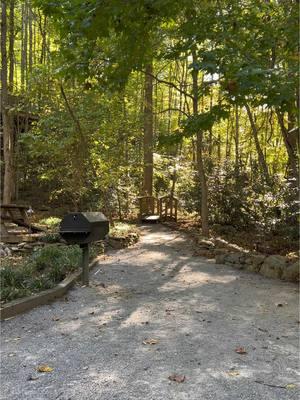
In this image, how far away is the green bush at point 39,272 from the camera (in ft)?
18.7

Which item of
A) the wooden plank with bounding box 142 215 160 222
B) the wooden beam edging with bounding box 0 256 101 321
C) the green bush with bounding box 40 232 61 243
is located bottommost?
the wooden beam edging with bounding box 0 256 101 321

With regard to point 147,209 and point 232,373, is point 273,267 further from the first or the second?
point 147,209

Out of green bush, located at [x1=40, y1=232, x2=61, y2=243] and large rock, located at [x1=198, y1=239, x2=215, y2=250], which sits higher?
green bush, located at [x1=40, y1=232, x2=61, y2=243]

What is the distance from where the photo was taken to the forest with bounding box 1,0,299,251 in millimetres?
3438

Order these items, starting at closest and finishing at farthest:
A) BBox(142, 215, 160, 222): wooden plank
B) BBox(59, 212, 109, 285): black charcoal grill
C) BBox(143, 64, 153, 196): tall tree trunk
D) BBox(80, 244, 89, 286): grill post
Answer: BBox(59, 212, 109, 285): black charcoal grill → BBox(80, 244, 89, 286): grill post → BBox(143, 64, 153, 196): tall tree trunk → BBox(142, 215, 160, 222): wooden plank

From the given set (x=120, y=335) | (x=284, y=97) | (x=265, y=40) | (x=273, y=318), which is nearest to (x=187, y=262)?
(x=273, y=318)

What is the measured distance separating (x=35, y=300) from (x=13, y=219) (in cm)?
579

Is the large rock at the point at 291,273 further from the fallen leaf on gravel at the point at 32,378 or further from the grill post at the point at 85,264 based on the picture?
the fallen leaf on gravel at the point at 32,378

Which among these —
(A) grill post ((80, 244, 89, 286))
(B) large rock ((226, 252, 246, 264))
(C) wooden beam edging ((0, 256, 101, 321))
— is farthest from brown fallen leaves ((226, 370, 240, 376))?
(B) large rock ((226, 252, 246, 264))

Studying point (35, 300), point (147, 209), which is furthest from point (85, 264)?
point (147, 209)

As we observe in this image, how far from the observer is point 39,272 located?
7098 millimetres

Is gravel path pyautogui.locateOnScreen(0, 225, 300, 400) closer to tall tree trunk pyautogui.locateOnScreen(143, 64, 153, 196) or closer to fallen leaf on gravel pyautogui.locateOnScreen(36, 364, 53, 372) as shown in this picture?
fallen leaf on gravel pyautogui.locateOnScreen(36, 364, 53, 372)

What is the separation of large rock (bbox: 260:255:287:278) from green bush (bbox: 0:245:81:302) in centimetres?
341

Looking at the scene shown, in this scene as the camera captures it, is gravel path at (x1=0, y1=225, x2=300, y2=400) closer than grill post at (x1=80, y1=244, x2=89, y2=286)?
Yes
